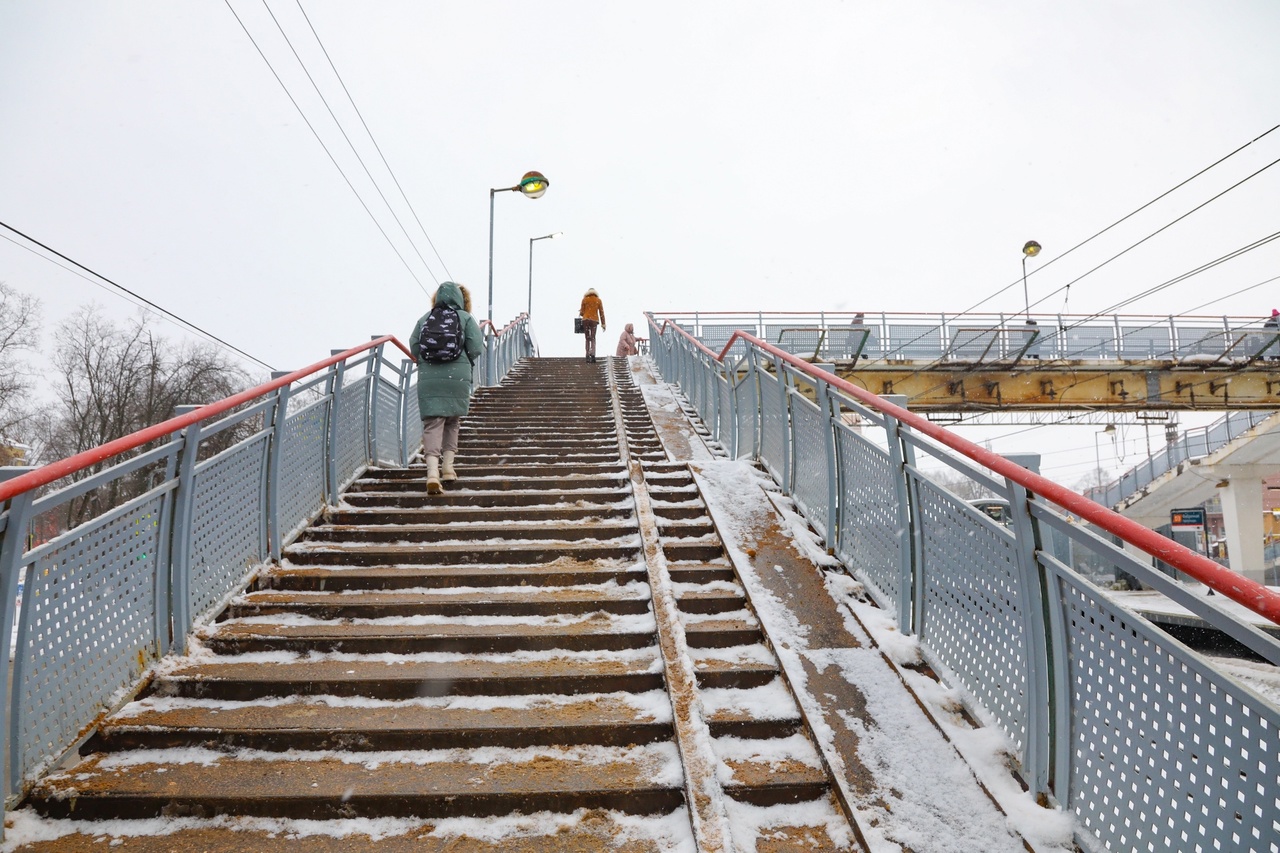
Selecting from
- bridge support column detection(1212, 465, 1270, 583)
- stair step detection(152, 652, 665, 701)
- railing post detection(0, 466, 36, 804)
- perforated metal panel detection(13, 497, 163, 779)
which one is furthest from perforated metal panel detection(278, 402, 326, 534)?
bridge support column detection(1212, 465, 1270, 583)

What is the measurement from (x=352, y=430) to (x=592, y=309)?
989cm

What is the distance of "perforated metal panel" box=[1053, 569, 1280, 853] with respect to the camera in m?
1.56

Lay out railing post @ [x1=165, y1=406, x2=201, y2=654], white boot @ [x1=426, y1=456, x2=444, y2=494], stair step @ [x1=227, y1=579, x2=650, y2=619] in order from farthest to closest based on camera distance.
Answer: white boot @ [x1=426, y1=456, x2=444, y2=494] → stair step @ [x1=227, y1=579, x2=650, y2=619] → railing post @ [x1=165, y1=406, x2=201, y2=654]

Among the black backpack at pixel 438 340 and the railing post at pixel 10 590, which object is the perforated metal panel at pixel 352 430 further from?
the railing post at pixel 10 590

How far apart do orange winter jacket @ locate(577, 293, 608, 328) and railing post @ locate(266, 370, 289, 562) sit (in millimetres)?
11043

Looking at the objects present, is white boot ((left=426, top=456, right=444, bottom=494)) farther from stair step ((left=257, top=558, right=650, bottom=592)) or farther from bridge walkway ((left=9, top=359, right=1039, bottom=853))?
stair step ((left=257, top=558, right=650, bottom=592))

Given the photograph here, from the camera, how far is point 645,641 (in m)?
3.37

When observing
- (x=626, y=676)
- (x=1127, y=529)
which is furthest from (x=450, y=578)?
(x=1127, y=529)

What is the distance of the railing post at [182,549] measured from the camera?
3197 millimetres

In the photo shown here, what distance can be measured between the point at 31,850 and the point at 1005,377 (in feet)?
71.8

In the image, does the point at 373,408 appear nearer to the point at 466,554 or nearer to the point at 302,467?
the point at 302,467

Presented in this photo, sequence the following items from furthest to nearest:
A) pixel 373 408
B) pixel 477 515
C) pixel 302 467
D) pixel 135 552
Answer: pixel 373 408 < pixel 477 515 < pixel 302 467 < pixel 135 552

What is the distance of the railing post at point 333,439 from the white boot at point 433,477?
0.69m

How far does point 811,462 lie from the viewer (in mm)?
4734
